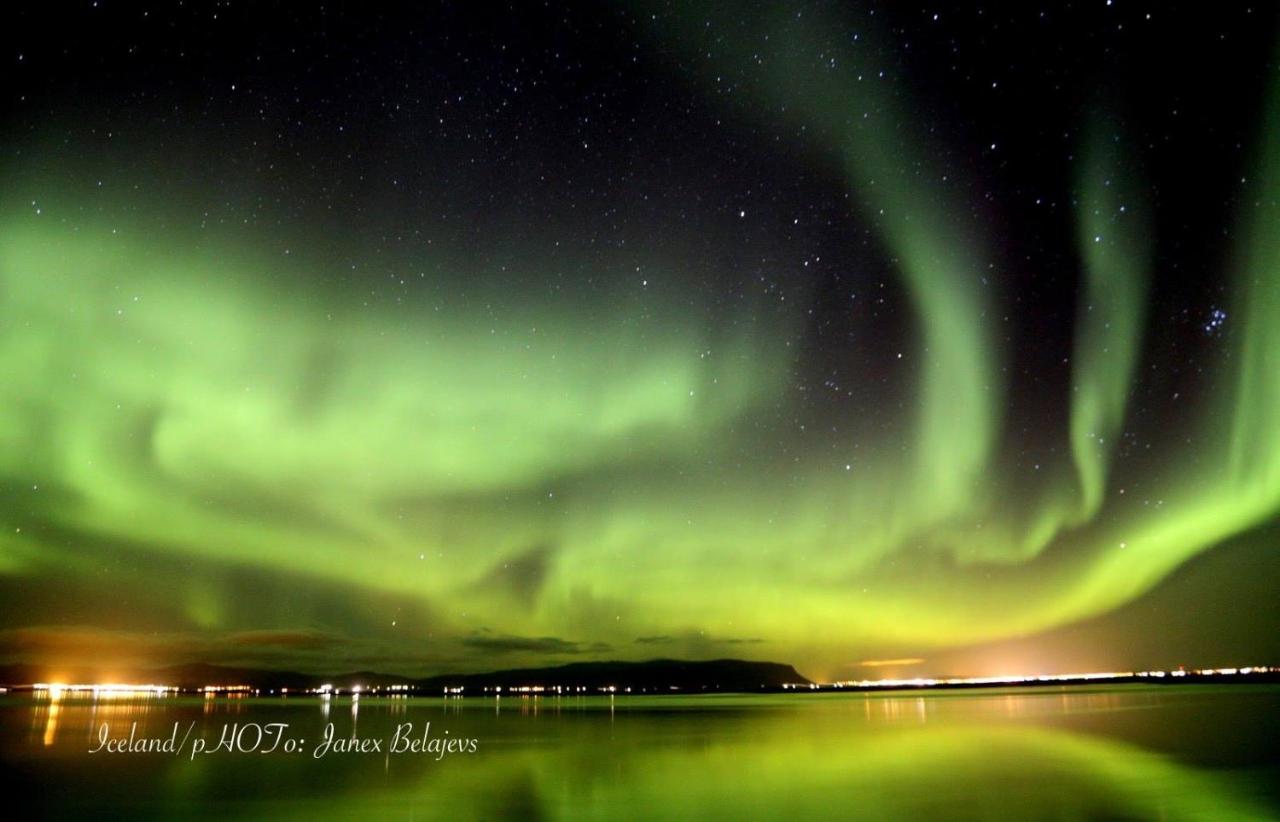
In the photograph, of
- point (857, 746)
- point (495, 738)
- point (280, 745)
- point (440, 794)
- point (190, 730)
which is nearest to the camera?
point (440, 794)

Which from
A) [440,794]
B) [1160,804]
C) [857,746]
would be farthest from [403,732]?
[1160,804]

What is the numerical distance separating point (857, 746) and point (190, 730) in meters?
33.5

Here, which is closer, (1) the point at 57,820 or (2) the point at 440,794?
(1) the point at 57,820

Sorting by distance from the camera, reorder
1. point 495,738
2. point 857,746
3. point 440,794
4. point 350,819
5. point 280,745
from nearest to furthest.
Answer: point 350,819 → point 440,794 → point 857,746 → point 280,745 → point 495,738

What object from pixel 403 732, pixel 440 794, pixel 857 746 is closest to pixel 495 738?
pixel 403 732

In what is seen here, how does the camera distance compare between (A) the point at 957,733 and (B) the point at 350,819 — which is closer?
(B) the point at 350,819

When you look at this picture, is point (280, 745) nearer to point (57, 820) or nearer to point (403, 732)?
point (403, 732)

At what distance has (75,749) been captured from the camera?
3466cm

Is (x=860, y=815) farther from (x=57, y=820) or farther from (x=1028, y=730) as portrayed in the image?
(x=1028, y=730)

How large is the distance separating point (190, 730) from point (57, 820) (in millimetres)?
31104

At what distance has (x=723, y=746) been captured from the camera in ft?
116

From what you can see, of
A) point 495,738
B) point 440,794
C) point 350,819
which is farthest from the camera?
point 495,738

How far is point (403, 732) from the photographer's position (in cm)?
4553

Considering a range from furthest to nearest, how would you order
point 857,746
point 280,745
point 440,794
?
point 280,745 → point 857,746 → point 440,794
